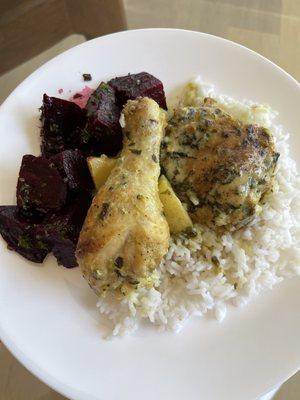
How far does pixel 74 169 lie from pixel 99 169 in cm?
8

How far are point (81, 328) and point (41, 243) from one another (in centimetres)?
27

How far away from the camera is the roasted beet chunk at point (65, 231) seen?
1411 millimetres

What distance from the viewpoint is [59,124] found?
1609mm

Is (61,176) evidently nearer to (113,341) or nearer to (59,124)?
(59,124)

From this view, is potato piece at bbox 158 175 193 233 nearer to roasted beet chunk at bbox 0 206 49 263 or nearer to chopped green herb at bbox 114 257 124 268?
chopped green herb at bbox 114 257 124 268

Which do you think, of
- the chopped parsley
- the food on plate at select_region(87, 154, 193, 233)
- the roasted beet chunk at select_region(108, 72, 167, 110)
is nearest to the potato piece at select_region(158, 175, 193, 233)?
the food on plate at select_region(87, 154, 193, 233)

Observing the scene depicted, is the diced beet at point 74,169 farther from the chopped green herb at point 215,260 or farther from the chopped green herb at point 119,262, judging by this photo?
the chopped green herb at point 215,260

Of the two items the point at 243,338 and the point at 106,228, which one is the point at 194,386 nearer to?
the point at 243,338

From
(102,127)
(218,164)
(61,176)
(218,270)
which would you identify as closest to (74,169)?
(61,176)

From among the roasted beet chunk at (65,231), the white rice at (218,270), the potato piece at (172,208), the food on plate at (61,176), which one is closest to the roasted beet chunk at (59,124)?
the food on plate at (61,176)

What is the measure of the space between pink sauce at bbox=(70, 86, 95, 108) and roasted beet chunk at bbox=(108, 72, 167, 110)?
0.29 feet

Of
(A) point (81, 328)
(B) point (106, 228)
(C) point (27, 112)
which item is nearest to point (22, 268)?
(A) point (81, 328)

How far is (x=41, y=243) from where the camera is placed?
1434 millimetres

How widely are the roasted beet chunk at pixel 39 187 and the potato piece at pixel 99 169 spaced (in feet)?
0.31
